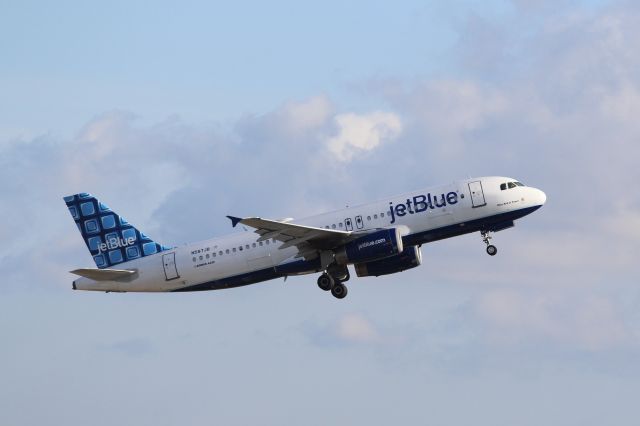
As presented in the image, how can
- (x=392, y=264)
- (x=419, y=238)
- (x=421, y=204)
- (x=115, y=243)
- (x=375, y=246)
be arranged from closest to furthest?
(x=375, y=246) < (x=421, y=204) < (x=419, y=238) < (x=392, y=264) < (x=115, y=243)

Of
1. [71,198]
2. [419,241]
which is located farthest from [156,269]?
[419,241]

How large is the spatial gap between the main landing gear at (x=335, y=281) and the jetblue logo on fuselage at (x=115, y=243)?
1265cm

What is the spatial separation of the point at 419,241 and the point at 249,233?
10058 millimetres

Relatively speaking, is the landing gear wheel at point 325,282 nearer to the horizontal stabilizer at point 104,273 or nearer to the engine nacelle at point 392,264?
the engine nacelle at point 392,264

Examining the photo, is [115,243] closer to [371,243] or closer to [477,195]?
[371,243]

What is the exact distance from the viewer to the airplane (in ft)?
262

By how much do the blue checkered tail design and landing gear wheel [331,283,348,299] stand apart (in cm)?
1098

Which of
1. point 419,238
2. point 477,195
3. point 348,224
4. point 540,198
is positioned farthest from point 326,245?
point 540,198

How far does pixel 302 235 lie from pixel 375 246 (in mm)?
4111

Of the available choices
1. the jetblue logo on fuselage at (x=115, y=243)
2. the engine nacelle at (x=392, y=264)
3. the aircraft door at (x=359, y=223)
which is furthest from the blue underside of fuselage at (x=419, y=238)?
the jetblue logo on fuselage at (x=115, y=243)

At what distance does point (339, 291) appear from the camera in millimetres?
83125

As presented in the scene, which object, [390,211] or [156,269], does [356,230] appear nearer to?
[390,211]

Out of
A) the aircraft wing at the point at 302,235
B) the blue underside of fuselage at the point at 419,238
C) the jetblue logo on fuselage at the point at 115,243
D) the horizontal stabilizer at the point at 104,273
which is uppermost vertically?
the jetblue logo on fuselage at the point at 115,243

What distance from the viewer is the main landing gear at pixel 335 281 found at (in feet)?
271
